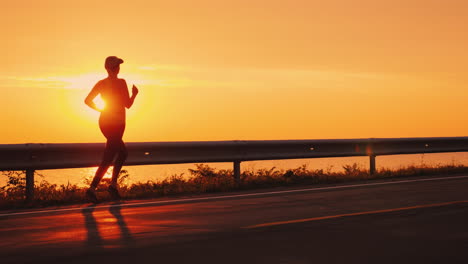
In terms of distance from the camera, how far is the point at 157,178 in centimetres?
1525

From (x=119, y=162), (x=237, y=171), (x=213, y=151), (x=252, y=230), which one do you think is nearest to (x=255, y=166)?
(x=237, y=171)

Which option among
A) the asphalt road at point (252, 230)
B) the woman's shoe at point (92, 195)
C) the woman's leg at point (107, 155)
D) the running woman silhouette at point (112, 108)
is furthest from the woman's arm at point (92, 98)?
the asphalt road at point (252, 230)

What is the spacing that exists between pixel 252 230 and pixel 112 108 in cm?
510

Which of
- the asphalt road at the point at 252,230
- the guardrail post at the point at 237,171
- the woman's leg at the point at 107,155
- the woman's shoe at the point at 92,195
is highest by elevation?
the woman's leg at the point at 107,155

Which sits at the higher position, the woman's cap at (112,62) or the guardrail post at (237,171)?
the woman's cap at (112,62)

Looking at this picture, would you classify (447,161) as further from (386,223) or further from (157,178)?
(386,223)

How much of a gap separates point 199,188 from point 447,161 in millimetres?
8154

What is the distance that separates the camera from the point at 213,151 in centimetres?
1551

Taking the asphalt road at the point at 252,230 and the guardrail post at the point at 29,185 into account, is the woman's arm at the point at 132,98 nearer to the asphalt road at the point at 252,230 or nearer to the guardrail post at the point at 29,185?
the asphalt road at the point at 252,230

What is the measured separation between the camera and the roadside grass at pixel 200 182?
12.8 m

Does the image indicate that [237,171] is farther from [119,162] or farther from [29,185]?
[29,185]

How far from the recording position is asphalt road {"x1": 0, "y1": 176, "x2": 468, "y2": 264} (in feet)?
21.9

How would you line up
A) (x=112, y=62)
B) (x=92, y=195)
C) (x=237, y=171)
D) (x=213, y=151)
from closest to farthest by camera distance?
(x=92, y=195) → (x=112, y=62) → (x=213, y=151) → (x=237, y=171)

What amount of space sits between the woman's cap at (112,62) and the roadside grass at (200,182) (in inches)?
85.1
